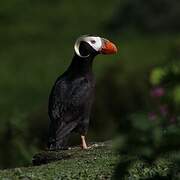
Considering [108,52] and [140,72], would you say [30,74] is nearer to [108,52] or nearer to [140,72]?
[140,72]

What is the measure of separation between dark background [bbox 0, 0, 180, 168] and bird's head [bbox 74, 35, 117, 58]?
58 centimetres

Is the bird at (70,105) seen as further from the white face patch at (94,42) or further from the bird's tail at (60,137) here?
the white face patch at (94,42)

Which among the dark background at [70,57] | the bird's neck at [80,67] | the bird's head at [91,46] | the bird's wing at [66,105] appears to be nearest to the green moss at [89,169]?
the bird's wing at [66,105]

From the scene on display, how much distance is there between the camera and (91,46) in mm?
9219

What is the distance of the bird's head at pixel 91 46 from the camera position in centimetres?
921

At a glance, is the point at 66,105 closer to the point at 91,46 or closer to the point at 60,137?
the point at 60,137

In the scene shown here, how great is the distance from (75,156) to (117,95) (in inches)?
266

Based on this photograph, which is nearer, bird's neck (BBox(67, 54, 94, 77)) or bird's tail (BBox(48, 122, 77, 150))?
bird's tail (BBox(48, 122, 77, 150))

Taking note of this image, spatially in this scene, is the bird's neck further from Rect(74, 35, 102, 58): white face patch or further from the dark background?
the dark background

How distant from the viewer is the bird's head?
9.21 m

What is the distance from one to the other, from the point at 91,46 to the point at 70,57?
627 inches

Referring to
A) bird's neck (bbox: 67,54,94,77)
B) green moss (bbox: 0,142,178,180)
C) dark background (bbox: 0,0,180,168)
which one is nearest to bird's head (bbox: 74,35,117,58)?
bird's neck (bbox: 67,54,94,77)

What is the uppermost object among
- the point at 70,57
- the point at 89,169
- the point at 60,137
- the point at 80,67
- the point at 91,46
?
the point at 70,57

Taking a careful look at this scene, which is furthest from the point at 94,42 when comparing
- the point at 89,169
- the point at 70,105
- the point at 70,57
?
the point at 70,57
